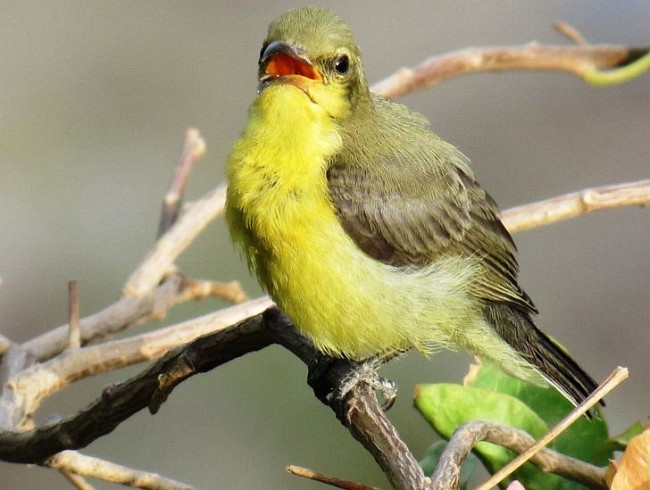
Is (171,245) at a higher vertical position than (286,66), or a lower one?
lower

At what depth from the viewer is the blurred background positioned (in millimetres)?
5609

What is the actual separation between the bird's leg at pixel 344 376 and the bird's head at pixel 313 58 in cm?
70

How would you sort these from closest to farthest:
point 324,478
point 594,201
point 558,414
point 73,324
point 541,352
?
1. point 324,478
2. point 558,414
3. point 73,324
4. point 594,201
5. point 541,352

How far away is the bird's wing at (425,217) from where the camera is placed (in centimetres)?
323

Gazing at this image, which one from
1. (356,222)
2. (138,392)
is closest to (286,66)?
(356,222)

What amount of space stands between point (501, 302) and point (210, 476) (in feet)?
8.10

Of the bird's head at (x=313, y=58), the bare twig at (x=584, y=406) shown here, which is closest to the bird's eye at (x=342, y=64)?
the bird's head at (x=313, y=58)

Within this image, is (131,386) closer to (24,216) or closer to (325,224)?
(325,224)

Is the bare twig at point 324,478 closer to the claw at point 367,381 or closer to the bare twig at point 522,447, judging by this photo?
the bare twig at point 522,447

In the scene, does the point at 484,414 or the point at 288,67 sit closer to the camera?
the point at 484,414

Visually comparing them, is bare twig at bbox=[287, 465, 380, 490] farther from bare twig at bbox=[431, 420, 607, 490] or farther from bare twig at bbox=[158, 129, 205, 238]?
bare twig at bbox=[158, 129, 205, 238]

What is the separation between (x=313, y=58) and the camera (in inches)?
125

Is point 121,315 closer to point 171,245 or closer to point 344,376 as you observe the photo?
point 171,245

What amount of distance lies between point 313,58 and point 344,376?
2.87 feet
